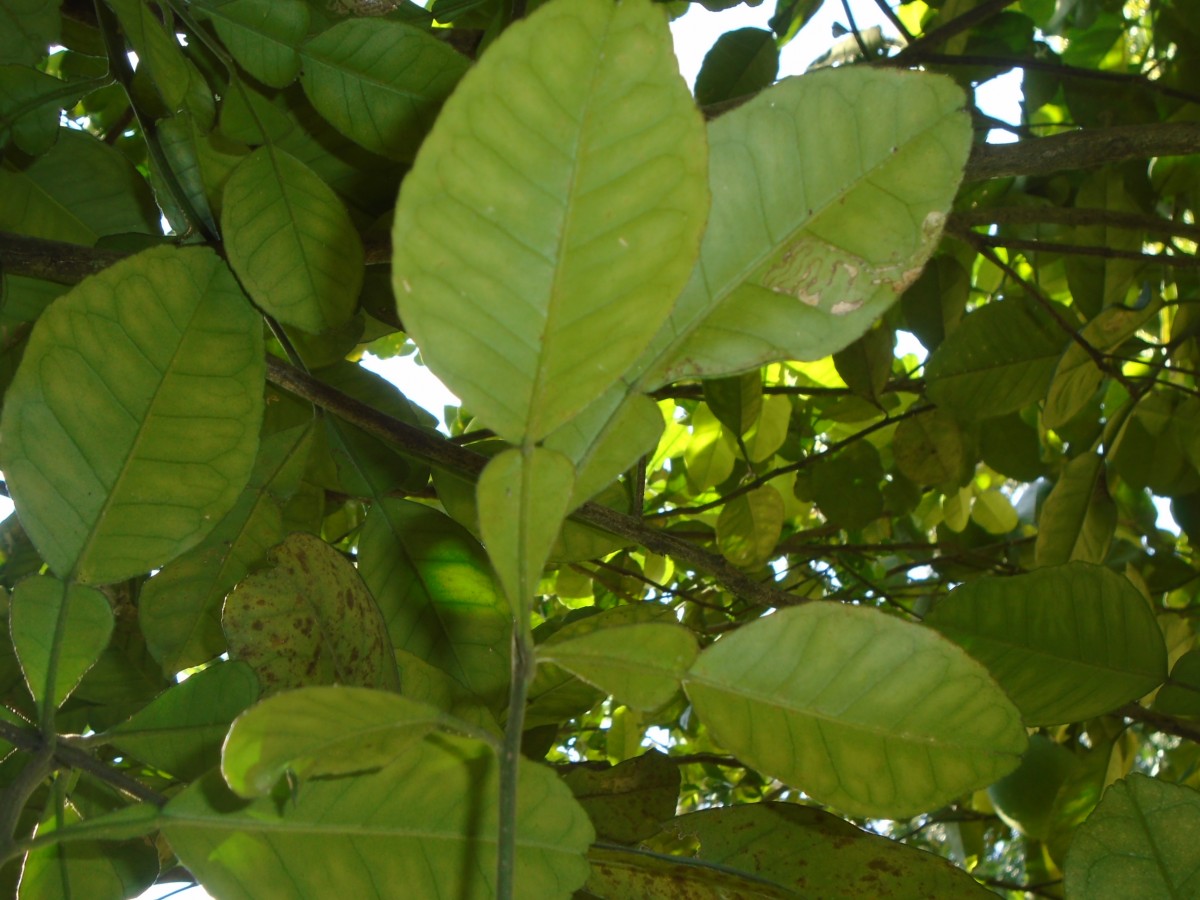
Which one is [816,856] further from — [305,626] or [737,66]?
[737,66]

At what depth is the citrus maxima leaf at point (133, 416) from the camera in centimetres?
42

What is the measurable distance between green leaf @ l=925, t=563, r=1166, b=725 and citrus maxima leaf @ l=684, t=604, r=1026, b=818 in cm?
19

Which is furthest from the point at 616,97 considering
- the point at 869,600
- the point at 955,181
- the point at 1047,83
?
the point at 869,600

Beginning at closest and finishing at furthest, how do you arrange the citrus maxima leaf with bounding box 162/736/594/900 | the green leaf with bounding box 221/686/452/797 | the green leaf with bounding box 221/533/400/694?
the green leaf with bounding box 221/686/452/797
the citrus maxima leaf with bounding box 162/736/594/900
the green leaf with bounding box 221/533/400/694

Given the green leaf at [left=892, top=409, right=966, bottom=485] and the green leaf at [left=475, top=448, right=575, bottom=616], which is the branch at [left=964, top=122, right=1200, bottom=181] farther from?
the green leaf at [left=892, top=409, right=966, bottom=485]

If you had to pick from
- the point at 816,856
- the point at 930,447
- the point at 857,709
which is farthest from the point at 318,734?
the point at 930,447

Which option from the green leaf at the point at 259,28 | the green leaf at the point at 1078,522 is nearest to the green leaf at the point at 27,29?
the green leaf at the point at 259,28

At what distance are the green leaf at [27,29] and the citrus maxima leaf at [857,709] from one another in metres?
0.60

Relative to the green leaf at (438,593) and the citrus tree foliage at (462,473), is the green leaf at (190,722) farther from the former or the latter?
the green leaf at (438,593)

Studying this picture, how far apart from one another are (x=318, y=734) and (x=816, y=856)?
329 millimetres

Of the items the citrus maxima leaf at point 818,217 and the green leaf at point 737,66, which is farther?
the green leaf at point 737,66

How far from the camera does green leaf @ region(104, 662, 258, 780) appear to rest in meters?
0.44

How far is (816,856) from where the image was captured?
1.70 ft

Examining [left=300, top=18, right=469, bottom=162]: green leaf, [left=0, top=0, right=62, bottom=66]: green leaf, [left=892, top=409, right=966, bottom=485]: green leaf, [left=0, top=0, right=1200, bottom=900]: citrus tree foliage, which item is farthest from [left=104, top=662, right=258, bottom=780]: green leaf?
[left=892, top=409, right=966, bottom=485]: green leaf
